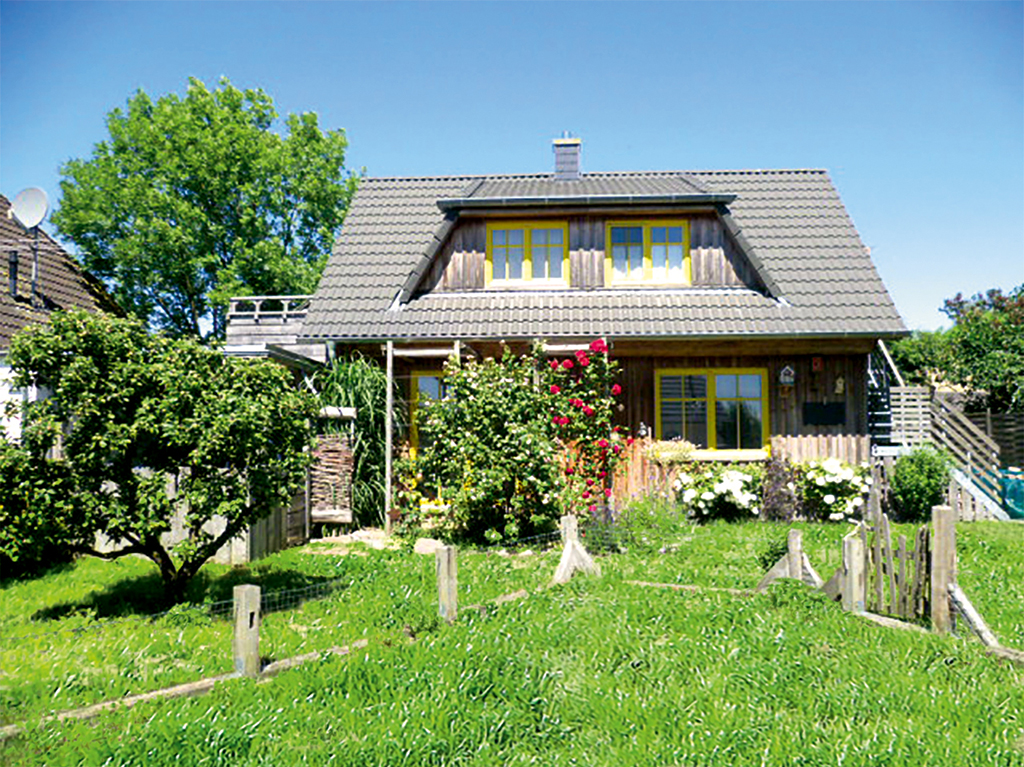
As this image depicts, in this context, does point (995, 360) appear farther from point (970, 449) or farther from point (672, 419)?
point (672, 419)

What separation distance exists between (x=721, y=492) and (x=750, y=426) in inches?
76.2

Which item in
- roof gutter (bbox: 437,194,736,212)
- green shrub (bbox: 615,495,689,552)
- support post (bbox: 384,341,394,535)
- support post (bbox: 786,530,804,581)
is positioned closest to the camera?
support post (bbox: 786,530,804,581)

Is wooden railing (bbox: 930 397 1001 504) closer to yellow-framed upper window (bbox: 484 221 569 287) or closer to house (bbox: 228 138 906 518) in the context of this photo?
house (bbox: 228 138 906 518)

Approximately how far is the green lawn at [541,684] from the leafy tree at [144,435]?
2.98 feet

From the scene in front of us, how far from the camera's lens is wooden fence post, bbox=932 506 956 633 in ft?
19.0

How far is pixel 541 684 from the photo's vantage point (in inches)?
202

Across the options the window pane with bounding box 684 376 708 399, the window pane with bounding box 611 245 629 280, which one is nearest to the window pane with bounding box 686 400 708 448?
the window pane with bounding box 684 376 708 399

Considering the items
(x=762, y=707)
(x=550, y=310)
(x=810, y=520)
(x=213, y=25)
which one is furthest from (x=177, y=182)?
(x=762, y=707)

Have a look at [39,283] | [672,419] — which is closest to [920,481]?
[672,419]

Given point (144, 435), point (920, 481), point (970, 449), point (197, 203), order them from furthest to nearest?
point (197, 203), point (970, 449), point (920, 481), point (144, 435)

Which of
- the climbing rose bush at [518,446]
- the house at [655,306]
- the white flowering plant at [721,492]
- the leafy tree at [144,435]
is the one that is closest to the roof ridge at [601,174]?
the house at [655,306]

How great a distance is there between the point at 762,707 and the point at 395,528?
803cm

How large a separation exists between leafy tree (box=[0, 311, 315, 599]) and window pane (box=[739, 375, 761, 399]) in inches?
339

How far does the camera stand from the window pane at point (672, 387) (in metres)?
14.0
